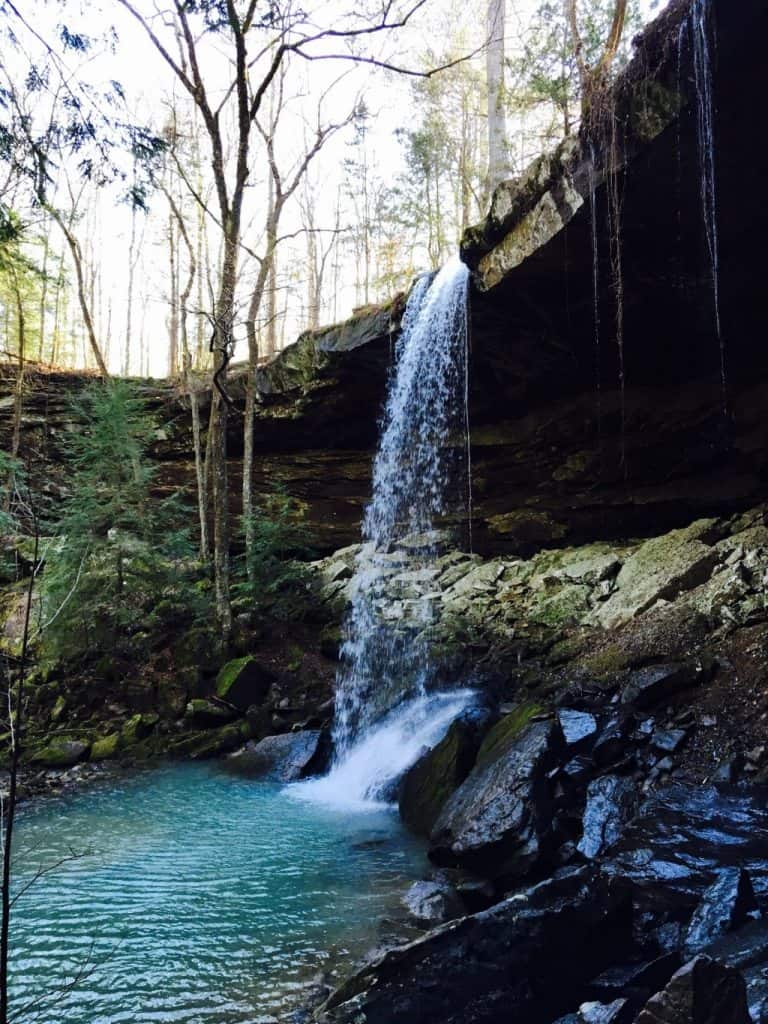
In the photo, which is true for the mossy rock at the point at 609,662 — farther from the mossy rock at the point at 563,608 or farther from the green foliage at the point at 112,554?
the green foliage at the point at 112,554

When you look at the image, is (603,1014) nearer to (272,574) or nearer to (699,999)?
(699,999)

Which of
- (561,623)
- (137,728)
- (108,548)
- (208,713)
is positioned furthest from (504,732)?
(108,548)

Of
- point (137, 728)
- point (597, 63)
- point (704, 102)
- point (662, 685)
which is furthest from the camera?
point (137, 728)

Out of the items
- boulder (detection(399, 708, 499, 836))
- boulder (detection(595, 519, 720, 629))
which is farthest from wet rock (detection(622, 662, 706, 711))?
boulder (detection(595, 519, 720, 629))

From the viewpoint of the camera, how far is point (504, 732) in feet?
21.1

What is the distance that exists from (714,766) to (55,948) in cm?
511

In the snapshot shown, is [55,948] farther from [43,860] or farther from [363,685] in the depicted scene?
[363,685]

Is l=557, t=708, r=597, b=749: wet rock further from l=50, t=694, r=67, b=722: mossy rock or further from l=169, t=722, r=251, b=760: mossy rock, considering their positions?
l=50, t=694, r=67, b=722: mossy rock

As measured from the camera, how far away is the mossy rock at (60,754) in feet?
28.0

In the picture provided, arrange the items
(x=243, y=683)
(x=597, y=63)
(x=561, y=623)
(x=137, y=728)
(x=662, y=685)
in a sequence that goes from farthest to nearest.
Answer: (x=243, y=683) → (x=137, y=728) → (x=561, y=623) → (x=597, y=63) → (x=662, y=685)

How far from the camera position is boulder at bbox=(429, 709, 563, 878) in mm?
4820

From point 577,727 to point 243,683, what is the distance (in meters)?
5.73

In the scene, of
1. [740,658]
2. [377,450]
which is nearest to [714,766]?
[740,658]

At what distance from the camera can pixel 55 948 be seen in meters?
4.27
